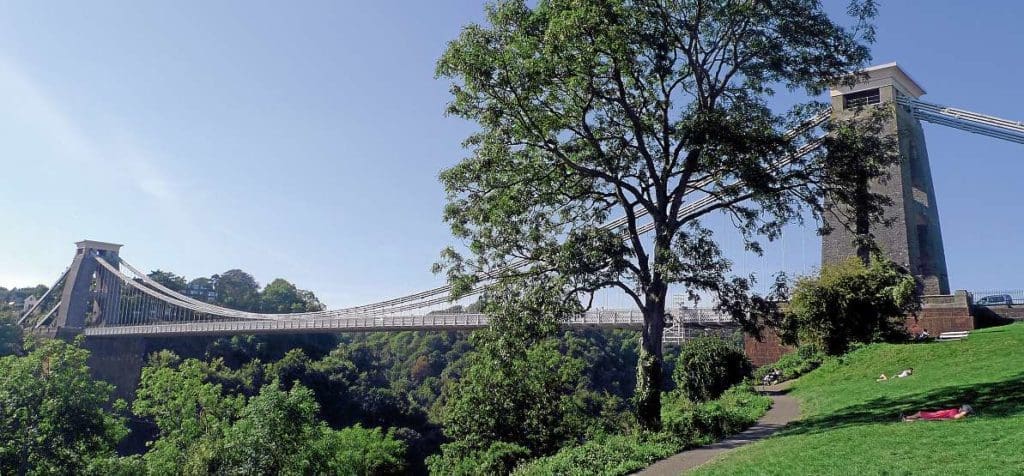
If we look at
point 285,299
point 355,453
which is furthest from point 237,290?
point 355,453

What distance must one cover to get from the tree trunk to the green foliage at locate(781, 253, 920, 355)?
979 centimetres

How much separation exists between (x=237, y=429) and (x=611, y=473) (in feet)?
29.6

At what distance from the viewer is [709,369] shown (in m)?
19.8

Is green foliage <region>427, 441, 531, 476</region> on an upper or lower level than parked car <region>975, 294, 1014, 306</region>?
lower

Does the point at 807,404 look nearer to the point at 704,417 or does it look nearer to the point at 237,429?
the point at 704,417

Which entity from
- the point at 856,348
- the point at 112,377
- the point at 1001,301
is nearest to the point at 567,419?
the point at 856,348

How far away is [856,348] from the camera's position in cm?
2009

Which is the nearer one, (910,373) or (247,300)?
(910,373)

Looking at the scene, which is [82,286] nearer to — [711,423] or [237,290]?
[237,290]

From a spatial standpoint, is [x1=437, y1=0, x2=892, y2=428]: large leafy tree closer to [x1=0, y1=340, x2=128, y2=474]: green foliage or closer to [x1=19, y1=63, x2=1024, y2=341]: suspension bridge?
[x1=19, y1=63, x2=1024, y2=341]: suspension bridge

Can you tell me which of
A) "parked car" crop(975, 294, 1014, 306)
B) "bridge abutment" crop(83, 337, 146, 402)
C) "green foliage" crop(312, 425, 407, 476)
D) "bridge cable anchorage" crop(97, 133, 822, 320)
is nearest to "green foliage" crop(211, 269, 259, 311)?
"bridge cable anchorage" crop(97, 133, 822, 320)

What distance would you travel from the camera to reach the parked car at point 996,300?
26.7 meters

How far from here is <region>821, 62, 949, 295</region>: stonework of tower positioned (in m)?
28.2

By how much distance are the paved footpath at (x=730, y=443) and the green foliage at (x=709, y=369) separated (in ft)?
13.0
